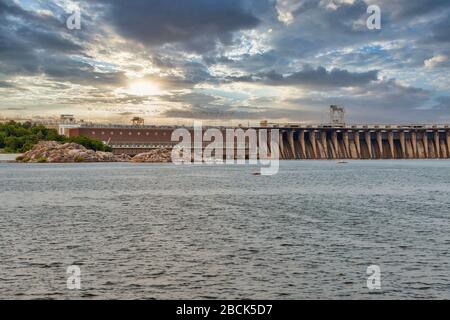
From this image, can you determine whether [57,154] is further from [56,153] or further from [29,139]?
[29,139]

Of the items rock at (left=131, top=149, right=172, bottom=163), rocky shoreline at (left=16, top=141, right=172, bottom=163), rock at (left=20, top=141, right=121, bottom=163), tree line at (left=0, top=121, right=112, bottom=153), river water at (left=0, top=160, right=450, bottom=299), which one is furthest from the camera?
rock at (left=131, top=149, right=172, bottom=163)

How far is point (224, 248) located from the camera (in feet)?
98.8

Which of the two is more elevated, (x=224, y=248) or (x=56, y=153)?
(x=56, y=153)

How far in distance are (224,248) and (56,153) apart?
522 feet

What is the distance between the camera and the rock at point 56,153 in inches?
7028

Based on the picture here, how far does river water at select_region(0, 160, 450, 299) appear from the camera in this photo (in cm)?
2164

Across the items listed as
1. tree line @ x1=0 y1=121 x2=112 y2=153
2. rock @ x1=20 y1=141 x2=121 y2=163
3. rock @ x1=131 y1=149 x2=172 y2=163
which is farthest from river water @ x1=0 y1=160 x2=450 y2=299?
rock @ x1=131 y1=149 x2=172 y2=163

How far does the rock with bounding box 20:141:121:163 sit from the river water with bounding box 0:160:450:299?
4934 inches

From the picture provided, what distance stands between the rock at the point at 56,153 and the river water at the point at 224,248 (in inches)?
4934

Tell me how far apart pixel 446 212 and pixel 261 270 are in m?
28.7

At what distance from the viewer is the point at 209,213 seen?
47.5 m

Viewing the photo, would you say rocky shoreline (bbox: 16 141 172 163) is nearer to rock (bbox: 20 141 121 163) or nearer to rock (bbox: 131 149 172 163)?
rock (bbox: 20 141 121 163)

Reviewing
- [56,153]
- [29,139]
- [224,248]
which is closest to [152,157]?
[56,153]
